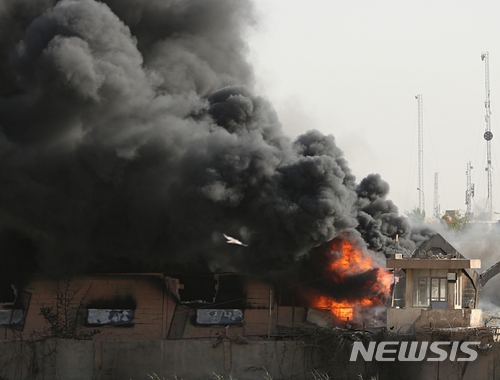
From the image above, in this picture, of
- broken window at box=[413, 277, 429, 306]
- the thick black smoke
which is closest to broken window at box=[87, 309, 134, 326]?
the thick black smoke

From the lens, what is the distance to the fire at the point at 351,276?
4122 centimetres

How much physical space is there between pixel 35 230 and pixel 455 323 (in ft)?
63.9

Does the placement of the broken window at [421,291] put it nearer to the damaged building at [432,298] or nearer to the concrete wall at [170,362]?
the damaged building at [432,298]

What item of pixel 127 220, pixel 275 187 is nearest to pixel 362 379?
pixel 275 187

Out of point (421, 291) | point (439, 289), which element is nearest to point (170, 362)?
point (421, 291)

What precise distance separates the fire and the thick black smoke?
1.16 meters

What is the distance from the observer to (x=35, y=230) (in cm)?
4356

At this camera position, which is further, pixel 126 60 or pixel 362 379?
pixel 126 60

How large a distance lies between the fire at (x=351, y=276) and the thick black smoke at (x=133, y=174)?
1.16 m

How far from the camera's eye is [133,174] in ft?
142

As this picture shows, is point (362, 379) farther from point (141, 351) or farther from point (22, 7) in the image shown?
point (22, 7)

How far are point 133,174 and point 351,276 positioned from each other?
1053 cm

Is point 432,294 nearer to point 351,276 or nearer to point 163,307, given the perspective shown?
point 351,276

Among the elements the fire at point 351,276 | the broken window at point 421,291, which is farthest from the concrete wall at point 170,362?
the fire at point 351,276
